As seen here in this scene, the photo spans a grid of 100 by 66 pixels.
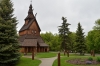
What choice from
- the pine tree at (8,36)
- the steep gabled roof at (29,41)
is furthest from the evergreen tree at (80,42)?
the pine tree at (8,36)

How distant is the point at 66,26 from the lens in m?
41.2

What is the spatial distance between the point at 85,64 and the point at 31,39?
23.0 meters

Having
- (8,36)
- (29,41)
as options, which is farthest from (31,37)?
(8,36)

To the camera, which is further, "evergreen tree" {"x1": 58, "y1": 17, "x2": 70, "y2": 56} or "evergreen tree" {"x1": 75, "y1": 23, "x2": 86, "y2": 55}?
"evergreen tree" {"x1": 58, "y1": 17, "x2": 70, "y2": 56}

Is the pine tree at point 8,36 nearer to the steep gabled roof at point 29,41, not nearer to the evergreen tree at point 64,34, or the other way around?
the steep gabled roof at point 29,41

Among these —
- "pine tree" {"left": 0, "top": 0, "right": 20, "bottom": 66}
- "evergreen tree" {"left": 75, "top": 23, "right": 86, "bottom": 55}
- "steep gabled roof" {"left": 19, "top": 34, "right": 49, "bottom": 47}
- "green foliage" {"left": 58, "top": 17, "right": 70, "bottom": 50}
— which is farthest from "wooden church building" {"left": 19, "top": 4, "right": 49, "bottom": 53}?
"pine tree" {"left": 0, "top": 0, "right": 20, "bottom": 66}

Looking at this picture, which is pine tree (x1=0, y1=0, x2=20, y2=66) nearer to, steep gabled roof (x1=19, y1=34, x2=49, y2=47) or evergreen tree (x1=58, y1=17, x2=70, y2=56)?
steep gabled roof (x1=19, y1=34, x2=49, y2=47)

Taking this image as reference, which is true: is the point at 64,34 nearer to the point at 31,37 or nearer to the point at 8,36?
the point at 31,37

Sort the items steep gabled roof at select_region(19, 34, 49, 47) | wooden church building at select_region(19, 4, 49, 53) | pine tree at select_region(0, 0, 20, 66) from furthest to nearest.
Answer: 1. wooden church building at select_region(19, 4, 49, 53)
2. steep gabled roof at select_region(19, 34, 49, 47)
3. pine tree at select_region(0, 0, 20, 66)

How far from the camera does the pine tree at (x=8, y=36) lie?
17297 millimetres

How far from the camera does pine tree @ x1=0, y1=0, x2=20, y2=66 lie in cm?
1730

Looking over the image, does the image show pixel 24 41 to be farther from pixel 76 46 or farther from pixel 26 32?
pixel 76 46

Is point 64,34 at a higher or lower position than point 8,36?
higher

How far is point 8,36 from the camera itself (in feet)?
59.2
